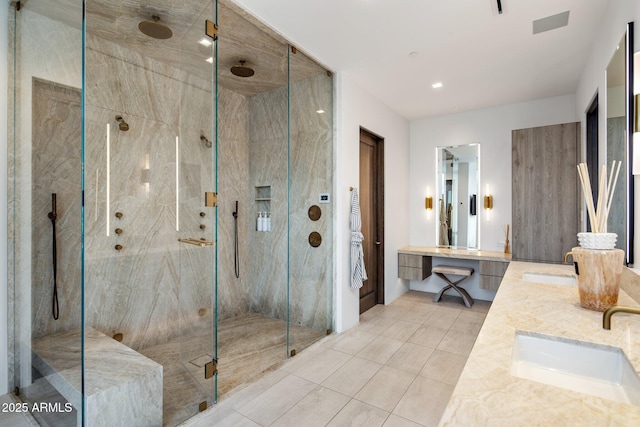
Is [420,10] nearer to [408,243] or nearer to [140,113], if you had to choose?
A: [140,113]

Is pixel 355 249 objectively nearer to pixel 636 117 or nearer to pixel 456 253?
pixel 456 253

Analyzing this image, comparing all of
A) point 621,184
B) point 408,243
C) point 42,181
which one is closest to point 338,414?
point 621,184

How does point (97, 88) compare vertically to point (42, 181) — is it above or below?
above

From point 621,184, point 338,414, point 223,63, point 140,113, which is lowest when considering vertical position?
point 338,414

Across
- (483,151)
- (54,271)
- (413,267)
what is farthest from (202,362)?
(483,151)

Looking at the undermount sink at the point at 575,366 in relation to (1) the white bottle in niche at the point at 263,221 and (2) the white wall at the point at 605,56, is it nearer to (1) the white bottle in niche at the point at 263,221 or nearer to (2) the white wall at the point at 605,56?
(2) the white wall at the point at 605,56

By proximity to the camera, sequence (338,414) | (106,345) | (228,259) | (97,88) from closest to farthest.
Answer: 1. (338,414)
2. (106,345)
3. (97,88)
4. (228,259)

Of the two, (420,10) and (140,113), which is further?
(140,113)

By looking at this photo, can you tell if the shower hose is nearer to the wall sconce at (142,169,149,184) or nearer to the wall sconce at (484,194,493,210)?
the wall sconce at (142,169,149,184)

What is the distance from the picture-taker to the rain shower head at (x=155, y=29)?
95.5 inches

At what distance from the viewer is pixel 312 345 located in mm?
3209

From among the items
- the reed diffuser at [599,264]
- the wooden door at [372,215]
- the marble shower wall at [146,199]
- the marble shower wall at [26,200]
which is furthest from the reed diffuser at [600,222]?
the marble shower wall at [26,200]

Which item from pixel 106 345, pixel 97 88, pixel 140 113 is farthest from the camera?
pixel 140 113

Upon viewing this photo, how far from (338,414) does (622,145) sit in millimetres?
2448
